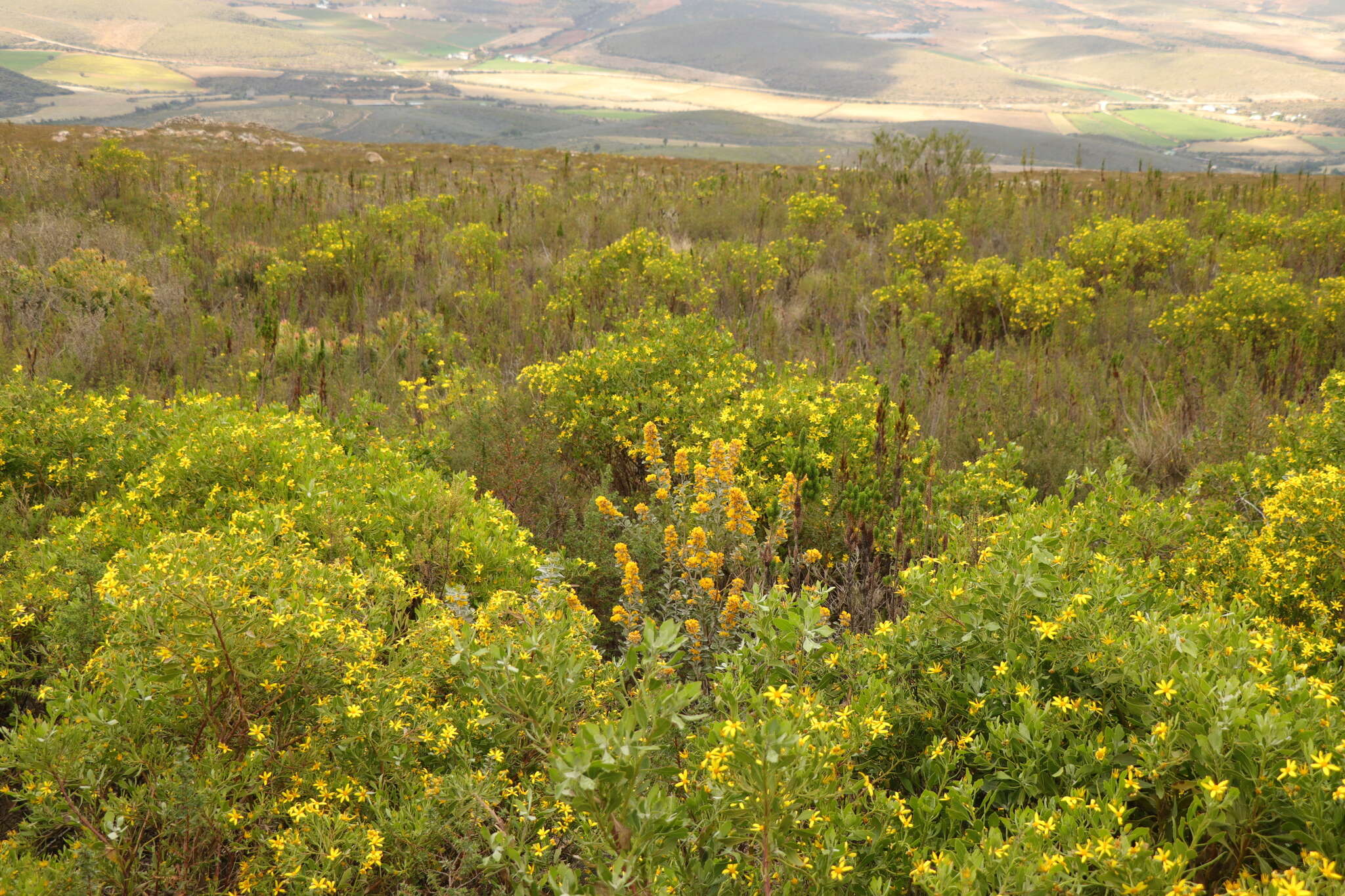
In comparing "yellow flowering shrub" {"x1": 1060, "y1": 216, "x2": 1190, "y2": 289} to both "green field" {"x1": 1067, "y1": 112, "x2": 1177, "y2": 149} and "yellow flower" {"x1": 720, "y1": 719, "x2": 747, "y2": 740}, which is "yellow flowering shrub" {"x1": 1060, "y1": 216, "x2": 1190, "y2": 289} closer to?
"yellow flower" {"x1": 720, "y1": 719, "x2": 747, "y2": 740}

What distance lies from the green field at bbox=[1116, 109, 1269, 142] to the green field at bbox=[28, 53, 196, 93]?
164 meters

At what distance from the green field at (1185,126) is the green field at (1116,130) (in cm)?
235

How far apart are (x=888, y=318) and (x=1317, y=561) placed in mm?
5601

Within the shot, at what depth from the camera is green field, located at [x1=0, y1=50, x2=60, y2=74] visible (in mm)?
129250

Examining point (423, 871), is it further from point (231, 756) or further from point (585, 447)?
point (585, 447)

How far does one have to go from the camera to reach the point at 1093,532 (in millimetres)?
2785

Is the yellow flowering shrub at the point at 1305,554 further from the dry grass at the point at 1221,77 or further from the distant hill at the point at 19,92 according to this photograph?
the dry grass at the point at 1221,77

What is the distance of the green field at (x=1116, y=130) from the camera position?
107 m

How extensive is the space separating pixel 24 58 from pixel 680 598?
194392 millimetres

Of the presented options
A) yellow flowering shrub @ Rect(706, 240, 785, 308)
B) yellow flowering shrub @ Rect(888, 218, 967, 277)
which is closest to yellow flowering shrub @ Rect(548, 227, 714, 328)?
yellow flowering shrub @ Rect(706, 240, 785, 308)

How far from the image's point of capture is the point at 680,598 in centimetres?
313

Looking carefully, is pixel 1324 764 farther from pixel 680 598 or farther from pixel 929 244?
pixel 929 244

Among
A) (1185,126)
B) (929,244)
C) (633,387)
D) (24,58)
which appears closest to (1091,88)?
(1185,126)

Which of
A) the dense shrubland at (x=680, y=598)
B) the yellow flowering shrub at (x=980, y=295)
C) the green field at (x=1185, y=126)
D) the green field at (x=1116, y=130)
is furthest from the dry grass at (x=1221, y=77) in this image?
the dense shrubland at (x=680, y=598)
